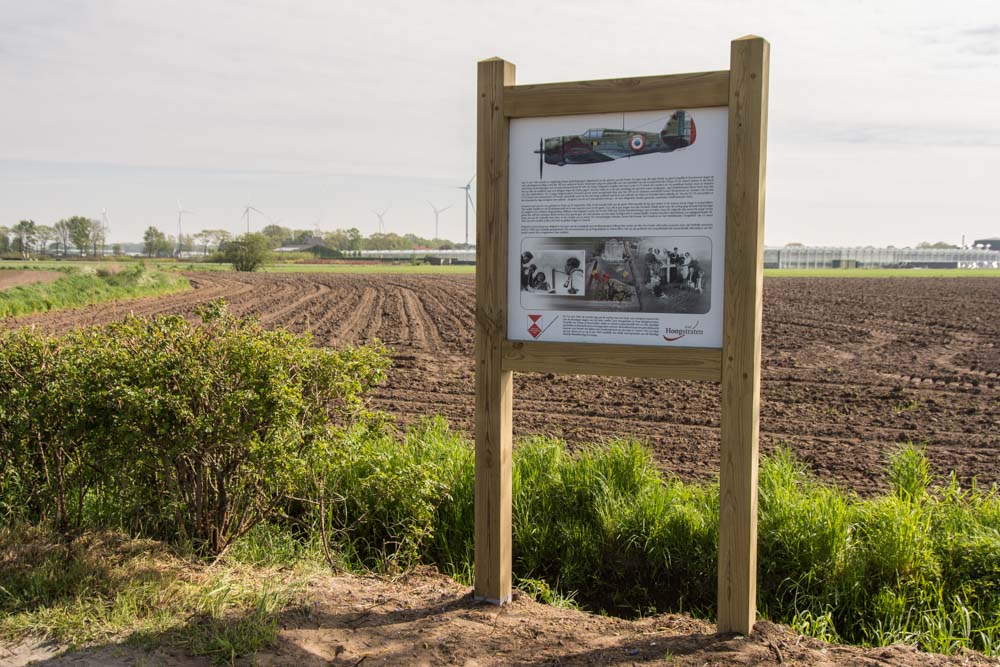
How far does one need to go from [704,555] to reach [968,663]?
1.83 m

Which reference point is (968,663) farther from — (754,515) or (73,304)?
(73,304)

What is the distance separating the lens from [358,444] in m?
5.73

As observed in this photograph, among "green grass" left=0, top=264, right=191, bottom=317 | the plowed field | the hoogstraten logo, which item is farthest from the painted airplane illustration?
"green grass" left=0, top=264, right=191, bottom=317

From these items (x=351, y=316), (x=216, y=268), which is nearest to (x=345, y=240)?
(x=216, y=268)

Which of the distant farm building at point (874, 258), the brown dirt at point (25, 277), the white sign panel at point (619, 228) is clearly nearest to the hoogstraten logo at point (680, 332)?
the white sign panel at point (619, 228)

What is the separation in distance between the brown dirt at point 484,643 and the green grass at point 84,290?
23752mm

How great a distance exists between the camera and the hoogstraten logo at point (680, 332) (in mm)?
4172

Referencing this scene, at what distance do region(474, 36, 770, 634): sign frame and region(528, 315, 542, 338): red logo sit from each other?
68mm

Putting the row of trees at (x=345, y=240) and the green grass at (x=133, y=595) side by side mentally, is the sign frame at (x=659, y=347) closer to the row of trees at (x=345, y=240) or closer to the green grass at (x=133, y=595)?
the green grass at (x=133, y=595)

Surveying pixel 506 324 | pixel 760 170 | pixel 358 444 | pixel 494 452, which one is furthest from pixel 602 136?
pixel 358 444

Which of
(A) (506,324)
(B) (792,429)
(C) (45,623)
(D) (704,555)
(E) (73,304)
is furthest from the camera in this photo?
(E) (73,304)

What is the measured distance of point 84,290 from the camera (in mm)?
33438

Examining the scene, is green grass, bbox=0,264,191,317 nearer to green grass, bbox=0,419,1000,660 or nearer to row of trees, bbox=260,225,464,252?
green grass, bbox=0,419,1000,660

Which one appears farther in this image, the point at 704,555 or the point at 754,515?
the point at 704,555
